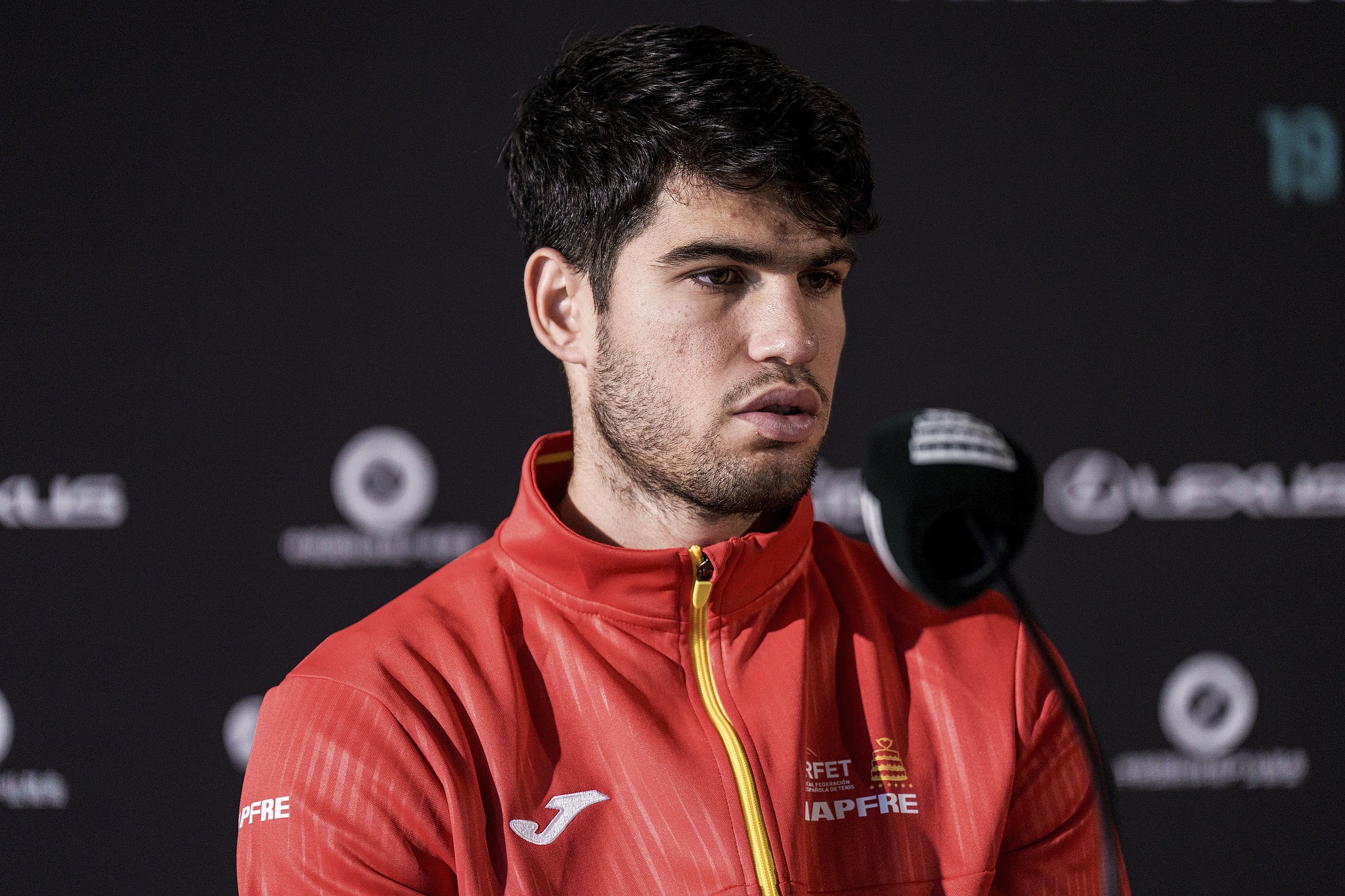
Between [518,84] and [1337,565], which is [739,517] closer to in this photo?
[518,84]

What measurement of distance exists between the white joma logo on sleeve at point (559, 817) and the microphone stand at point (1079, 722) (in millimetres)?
447

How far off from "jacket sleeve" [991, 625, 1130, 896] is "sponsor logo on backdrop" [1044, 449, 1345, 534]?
0.78 m

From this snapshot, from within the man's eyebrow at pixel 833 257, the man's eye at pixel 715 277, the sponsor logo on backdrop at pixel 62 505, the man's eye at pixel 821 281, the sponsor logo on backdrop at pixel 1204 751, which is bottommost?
the sponsor logo on backdrop at pixel 1204 751

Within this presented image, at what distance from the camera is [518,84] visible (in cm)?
168

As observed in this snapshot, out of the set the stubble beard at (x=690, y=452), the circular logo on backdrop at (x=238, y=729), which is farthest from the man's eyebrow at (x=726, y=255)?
the circular logo on backdrop at (x=238, y=729)

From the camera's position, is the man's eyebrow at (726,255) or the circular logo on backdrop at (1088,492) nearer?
the man's eyebrow at (726,255)

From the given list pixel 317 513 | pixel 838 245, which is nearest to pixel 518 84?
pixel 317 513

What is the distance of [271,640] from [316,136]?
82cm

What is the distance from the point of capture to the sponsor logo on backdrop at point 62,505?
5.36 ft

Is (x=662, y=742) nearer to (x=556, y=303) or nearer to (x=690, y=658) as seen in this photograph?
(x=690, y=658)

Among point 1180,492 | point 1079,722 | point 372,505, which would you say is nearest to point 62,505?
point 372,505

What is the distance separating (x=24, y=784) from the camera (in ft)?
5.28

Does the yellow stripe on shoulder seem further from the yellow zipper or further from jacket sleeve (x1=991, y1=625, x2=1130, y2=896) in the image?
jacket sleeve (x1=991, y1=625, x2=1130, y2=896)

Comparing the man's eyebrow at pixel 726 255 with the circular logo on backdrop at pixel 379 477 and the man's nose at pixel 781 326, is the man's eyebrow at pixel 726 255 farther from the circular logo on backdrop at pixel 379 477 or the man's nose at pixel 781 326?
the circular logo on backdrop at pixel 379 477
